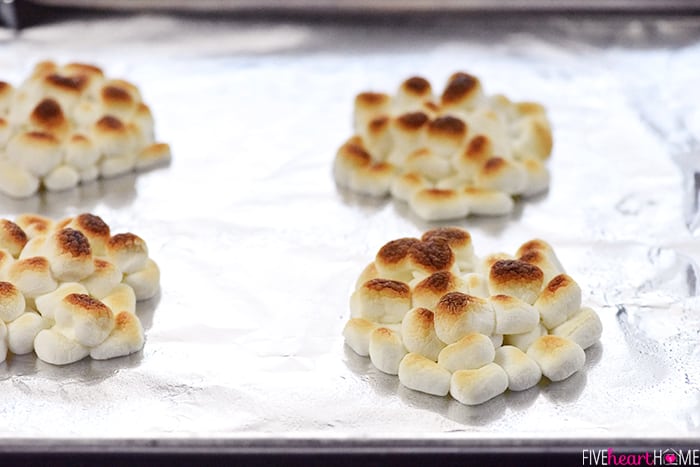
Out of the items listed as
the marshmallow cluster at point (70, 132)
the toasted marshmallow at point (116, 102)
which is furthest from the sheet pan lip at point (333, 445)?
the toasted marshmallow at point (116, 102)

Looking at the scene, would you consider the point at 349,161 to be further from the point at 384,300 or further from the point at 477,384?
the point at 477,384

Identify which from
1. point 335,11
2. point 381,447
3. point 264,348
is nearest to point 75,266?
point 264,348

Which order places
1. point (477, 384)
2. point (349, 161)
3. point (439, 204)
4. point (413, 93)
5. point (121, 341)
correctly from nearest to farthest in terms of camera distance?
1. point (477, 384)
2. point (121, 341)
3. point (439, 204)
4. point (349, 161)
5. point (413, 93)

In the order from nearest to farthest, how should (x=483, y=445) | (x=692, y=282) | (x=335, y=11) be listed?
(x=483, y=445), (x=692, y=282), (x=335, y=11)

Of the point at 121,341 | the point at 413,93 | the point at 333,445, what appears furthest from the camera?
the point at 413,93

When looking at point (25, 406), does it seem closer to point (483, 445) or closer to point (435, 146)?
point (483, 445)

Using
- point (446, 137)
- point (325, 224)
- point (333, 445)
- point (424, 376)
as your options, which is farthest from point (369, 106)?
point (333, 445)

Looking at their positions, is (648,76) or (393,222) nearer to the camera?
(393,222)

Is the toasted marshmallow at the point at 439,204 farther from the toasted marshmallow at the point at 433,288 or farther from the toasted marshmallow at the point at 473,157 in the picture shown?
the toasted marshmallow at the point at 433,288

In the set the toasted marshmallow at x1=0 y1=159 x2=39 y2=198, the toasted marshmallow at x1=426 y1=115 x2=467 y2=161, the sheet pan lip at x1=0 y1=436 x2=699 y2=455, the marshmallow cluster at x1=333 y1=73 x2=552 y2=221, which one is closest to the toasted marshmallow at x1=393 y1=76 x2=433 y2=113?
the marshmallow cluster at x1=333 y1=73 x2=552 y2=221
